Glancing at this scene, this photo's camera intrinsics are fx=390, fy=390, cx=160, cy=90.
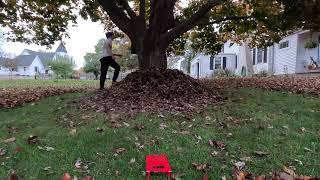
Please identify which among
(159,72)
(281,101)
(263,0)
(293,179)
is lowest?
(293,179)

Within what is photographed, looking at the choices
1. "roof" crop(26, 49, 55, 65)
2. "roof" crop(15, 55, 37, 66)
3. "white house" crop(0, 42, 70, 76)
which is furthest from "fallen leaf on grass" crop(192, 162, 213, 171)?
"roof" crop(26, 49, 55, 65)

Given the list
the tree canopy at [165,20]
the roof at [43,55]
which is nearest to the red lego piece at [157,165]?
the tree canopy at [165,20]

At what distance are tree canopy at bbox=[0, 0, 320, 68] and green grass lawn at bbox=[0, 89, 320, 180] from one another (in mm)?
2934

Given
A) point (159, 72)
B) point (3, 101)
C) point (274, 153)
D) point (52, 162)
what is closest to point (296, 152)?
point (274, 153)

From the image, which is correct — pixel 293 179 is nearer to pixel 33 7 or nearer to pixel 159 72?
pixel 159 72

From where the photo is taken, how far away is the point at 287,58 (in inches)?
995

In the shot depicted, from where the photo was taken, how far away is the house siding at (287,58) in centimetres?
2403

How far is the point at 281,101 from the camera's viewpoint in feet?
26.3

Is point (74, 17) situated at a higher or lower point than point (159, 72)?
higher

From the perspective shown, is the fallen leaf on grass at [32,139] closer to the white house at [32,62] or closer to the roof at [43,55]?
the white house at [32,62]

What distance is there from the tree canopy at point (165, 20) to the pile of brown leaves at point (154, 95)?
149cm

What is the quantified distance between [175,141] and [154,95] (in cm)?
272

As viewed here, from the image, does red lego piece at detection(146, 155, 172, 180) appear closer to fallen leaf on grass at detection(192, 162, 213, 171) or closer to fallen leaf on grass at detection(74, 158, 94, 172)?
fallen leaf on grass at detection(192, 162, 213, 171)

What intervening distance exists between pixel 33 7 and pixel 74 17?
147cm
